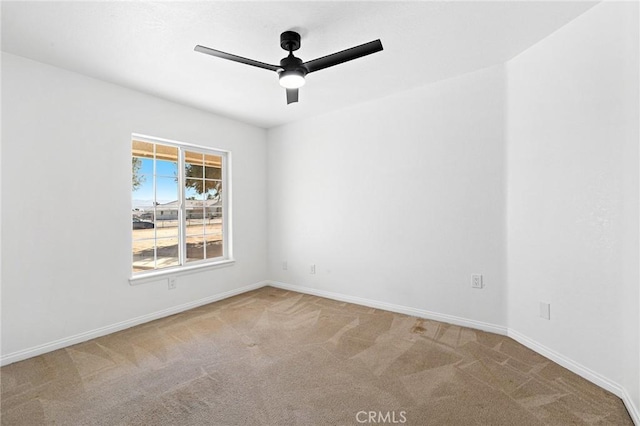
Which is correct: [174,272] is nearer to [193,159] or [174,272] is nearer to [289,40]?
[193,159]

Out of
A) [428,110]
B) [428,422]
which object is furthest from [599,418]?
[428,110]

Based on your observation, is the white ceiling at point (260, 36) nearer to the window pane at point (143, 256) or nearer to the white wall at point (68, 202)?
the white wall at point (68, 202)

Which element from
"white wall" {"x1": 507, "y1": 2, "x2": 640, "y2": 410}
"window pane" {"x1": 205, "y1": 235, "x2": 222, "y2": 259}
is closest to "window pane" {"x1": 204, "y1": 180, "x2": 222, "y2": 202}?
"window pane" {"x1": 205, "y1": 235, "x2": 222, "y2": 259}

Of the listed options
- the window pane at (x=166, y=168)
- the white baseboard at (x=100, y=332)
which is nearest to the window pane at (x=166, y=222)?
the window pane at (x=166, y=168)

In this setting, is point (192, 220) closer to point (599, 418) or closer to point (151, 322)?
point (151, 322)

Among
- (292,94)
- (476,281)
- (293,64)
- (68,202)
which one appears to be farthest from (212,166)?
(476,281)

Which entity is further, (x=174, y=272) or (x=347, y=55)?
(x=174, y=272)

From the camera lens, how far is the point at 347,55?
2023 mm

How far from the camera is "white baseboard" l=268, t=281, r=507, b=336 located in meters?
2.91

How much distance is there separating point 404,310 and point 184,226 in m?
2.96

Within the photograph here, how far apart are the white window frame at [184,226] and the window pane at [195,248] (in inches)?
2.4

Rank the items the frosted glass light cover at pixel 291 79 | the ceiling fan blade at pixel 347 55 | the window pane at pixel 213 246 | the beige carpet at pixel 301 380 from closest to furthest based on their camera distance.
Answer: the beige carpet at pixel 301 380
the ceiling fan blade at pixel 347 55
the frosted glass light cover at pixel 291 79
the window pane at pixel 213 246

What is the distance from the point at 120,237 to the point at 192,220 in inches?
37.5

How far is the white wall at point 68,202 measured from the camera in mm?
2459
